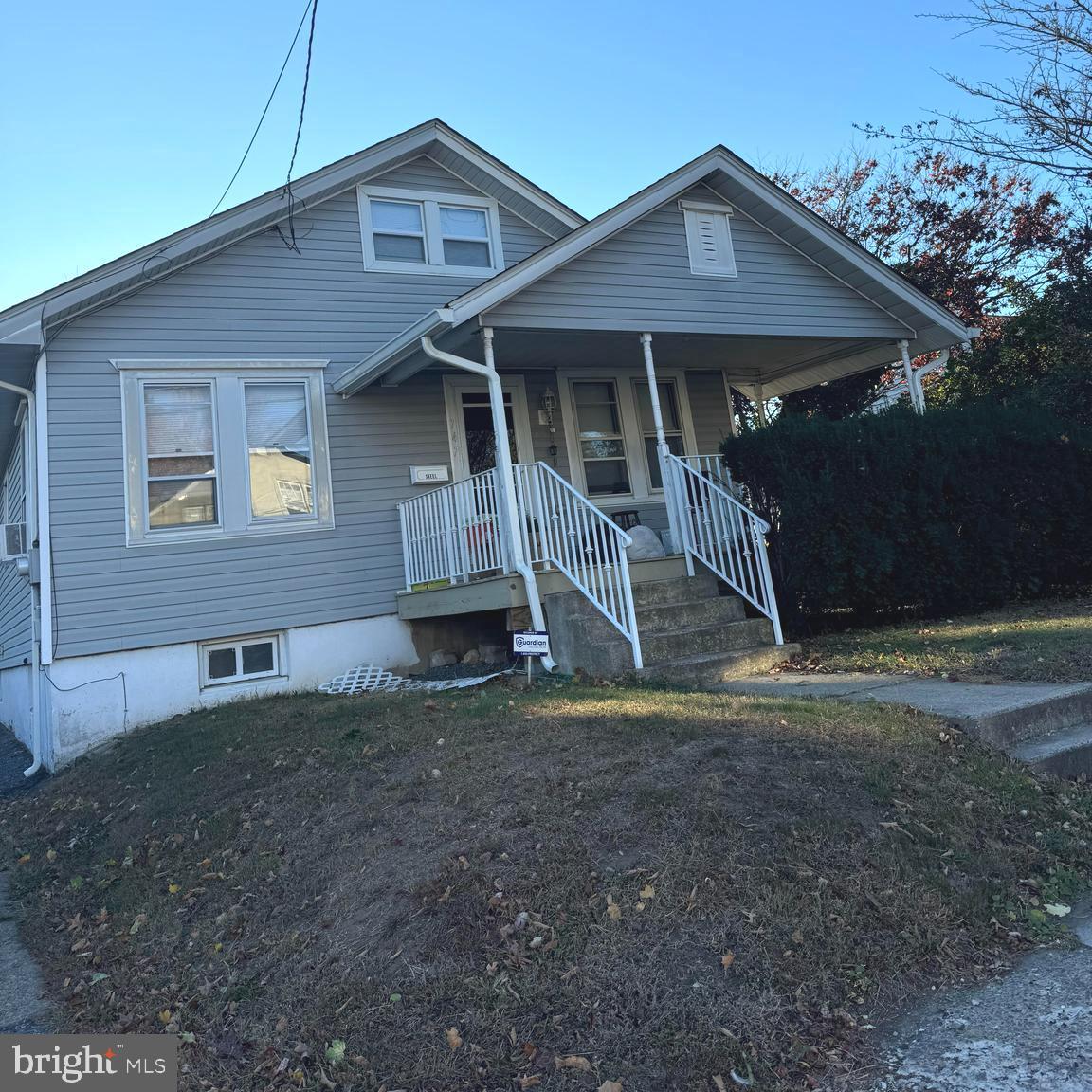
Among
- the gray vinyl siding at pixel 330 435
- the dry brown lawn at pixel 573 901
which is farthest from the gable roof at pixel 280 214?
the dry brown lawn at pixel 573 901

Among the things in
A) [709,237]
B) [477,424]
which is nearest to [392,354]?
[477,424]

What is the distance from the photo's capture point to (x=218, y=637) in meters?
8.52

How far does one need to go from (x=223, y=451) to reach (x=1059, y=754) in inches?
301

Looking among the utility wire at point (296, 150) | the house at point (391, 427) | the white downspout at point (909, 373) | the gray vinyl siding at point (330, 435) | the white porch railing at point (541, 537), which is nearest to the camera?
the utility wire at point (296, 150)

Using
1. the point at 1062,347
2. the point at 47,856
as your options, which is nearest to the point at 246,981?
the point at 47,856

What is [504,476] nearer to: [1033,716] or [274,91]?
[274,91]

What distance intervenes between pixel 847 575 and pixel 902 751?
13.4 ft

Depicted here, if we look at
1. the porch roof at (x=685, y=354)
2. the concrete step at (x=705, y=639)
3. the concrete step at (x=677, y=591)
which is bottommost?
the concrete step at (x=705, y=639)

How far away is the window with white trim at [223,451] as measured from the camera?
845 cm

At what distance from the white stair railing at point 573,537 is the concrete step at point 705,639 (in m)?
0.29

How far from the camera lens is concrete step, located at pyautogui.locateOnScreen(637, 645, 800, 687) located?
6.83 m

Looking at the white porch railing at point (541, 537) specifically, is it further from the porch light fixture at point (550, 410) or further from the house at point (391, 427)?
the porch light fixture at point (550, 410)

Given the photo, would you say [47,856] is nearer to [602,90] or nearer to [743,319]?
[743,319]

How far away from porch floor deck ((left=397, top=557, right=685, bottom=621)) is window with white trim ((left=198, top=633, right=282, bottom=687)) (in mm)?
1387
